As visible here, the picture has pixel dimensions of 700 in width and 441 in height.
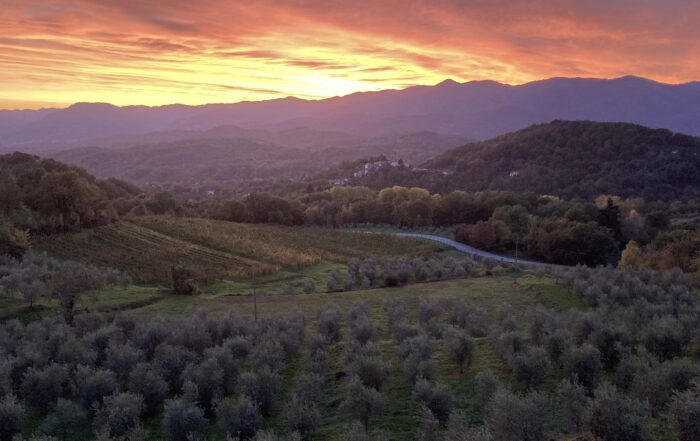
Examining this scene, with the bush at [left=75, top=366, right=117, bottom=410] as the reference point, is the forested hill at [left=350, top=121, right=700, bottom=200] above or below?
above

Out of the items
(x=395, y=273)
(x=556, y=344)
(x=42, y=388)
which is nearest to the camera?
(x=42, y=388)

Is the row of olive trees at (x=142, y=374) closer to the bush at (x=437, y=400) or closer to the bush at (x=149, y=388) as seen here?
the bush at (x=149, y=388)

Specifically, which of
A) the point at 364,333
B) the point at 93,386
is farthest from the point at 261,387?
the point at 364,333

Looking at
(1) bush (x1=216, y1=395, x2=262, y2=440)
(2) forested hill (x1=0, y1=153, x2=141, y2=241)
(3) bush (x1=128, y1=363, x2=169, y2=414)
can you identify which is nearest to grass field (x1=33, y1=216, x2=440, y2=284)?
(2) forested hill (x1=0, y1=153, x2=141, y2=241)

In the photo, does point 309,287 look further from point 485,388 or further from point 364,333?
point 485,388

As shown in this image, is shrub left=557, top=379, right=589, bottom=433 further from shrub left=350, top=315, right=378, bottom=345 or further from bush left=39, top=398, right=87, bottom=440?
bush left=39, top=398, right=87, bottom=440

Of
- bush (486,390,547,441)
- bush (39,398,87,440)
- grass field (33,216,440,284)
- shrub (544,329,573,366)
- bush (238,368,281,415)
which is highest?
bush (486,390,547,441)

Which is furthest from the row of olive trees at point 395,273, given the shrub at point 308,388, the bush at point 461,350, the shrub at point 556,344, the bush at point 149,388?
the bush at point 149,388

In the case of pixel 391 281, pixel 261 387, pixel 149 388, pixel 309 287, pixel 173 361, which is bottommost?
pixel 309 287
